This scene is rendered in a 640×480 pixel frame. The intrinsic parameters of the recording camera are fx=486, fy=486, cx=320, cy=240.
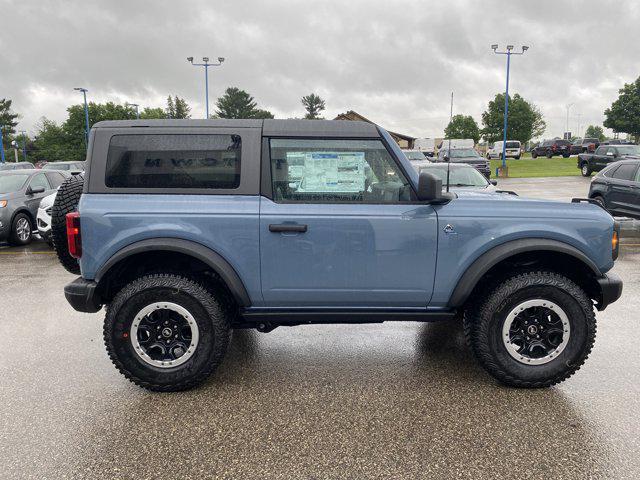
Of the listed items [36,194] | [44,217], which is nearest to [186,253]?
[44,217]

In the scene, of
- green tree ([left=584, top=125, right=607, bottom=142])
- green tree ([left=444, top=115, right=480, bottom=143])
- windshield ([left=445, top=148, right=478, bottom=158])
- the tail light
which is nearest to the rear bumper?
the tail light

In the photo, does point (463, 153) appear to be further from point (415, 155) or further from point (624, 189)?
point (624, 189)

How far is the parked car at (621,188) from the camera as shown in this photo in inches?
408

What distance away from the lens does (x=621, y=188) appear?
34.9 feet

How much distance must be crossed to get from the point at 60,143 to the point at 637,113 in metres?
81.9

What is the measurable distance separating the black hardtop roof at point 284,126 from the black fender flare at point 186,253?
0.84m

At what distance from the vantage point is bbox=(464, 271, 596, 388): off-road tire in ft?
11.2

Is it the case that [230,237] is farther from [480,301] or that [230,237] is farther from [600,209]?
[600,209]

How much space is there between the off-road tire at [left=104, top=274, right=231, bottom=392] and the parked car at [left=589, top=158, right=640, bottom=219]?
9.35m

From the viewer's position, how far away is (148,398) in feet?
11.3

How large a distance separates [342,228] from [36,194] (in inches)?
376

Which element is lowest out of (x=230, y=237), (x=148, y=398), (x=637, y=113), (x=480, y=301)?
(x=148, y=398)

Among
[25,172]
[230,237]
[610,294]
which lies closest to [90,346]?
[230,237]

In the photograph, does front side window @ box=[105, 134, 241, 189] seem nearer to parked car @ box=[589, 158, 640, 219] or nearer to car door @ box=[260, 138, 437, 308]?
car door @ box=[260, 138, 437, 308]
